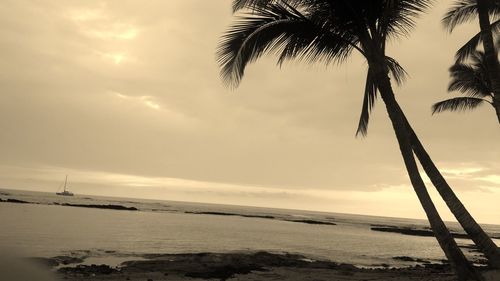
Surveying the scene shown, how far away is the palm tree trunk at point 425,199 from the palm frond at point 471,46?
25.2 ft

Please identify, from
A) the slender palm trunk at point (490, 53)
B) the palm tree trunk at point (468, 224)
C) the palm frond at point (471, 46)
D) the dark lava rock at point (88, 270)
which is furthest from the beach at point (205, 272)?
the palm frond at point (471, 46)

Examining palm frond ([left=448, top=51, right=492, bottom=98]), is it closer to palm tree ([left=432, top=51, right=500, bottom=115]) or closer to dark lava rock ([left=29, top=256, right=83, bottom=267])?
palm tree ([left=432, top=51, right=500, bottom=115])

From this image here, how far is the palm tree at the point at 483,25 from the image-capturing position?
30.4 ft

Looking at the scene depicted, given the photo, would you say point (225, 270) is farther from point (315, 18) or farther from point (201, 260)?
point (315, 18)

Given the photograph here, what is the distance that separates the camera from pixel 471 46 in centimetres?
1405

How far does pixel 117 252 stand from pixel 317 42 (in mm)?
19635

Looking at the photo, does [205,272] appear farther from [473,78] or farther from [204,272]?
[473,78]

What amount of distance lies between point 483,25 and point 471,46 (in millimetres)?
4733

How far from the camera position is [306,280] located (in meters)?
14.1

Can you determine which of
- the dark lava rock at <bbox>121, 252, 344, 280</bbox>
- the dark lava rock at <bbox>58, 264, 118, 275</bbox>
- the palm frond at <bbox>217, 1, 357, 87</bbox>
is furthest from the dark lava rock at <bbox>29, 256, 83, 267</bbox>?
the palm frond at <bbox>217, 1, 357, 87</bbox>

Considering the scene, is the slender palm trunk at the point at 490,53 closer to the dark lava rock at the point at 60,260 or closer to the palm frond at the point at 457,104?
the palm frond at the point at 457,104

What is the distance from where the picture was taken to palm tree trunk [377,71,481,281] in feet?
25.0

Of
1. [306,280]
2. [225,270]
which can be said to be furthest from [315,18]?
[225,270]

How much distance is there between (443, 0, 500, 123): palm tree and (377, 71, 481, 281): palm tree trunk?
9.39 ft
